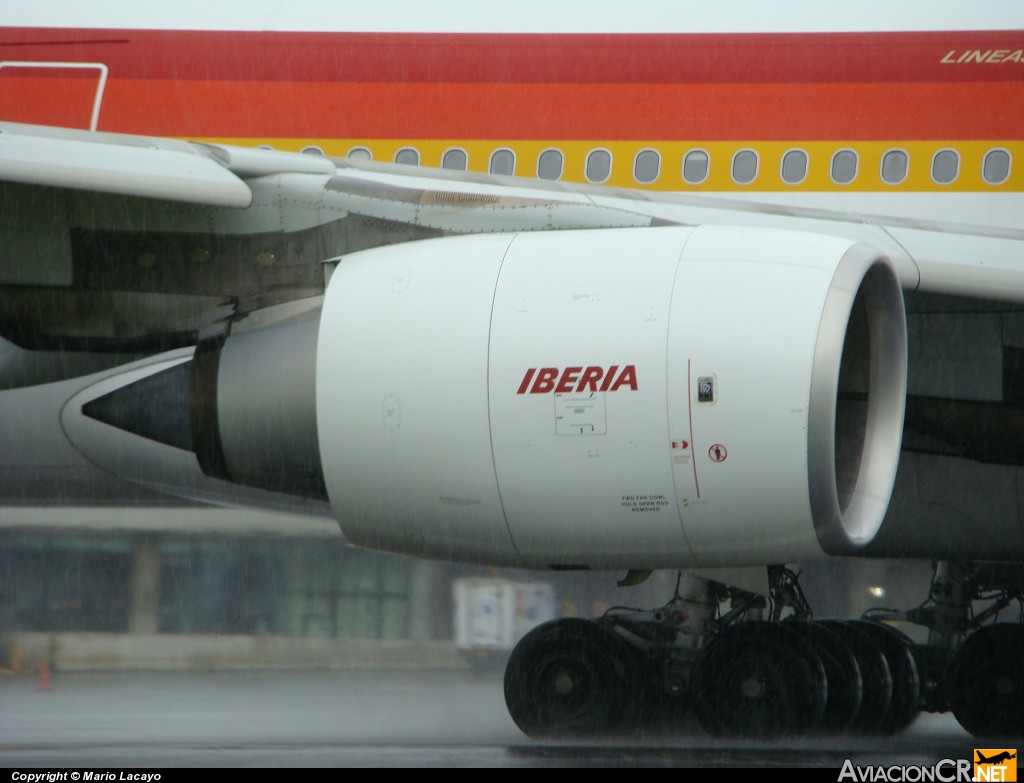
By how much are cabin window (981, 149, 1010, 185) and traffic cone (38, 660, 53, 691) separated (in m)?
6.98

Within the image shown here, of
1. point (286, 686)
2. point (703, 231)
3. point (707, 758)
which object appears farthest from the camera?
point (286, 686)

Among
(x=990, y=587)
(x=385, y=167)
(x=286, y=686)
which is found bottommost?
(x=286, y=686)

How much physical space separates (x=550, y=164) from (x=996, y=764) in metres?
2.98

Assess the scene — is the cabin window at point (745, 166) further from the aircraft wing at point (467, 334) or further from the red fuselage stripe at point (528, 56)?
the aircraft wing at point (467, 334)

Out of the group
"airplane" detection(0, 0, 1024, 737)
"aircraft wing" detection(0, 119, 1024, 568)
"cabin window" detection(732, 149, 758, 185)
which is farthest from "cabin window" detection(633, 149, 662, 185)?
"aircraft wing" detection(0, 119, 1024, 568)

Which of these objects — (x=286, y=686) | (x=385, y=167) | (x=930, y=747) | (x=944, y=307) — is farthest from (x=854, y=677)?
(x=286, y=686)

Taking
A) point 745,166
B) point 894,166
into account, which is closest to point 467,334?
point 745,166

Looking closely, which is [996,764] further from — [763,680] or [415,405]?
[415,405]

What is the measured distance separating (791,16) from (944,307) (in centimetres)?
153

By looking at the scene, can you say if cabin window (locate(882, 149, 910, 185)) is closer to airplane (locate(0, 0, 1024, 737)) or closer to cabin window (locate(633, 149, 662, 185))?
airplane (locate(0, 0, 1024, 737))

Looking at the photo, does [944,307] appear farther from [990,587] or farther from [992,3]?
[990,587]

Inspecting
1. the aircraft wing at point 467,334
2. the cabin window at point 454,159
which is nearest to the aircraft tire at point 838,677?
the aircraft wing at point 467,334

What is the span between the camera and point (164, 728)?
668 centimetres

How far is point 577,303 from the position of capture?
384cm
